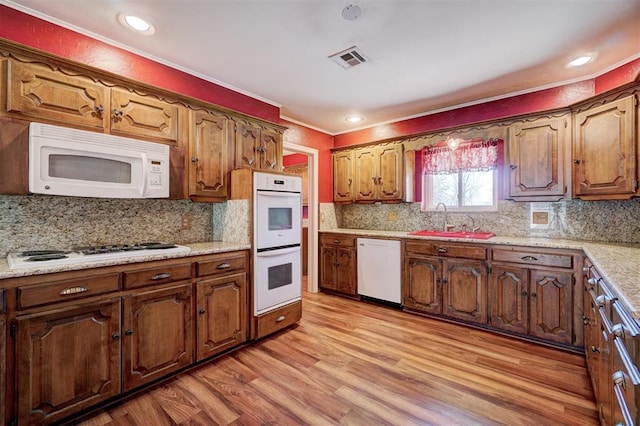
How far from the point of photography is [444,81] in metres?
2.90

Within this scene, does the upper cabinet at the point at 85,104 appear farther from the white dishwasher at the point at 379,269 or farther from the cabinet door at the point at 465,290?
the cabinet door at the point at 465,290

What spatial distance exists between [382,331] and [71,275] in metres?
2.55

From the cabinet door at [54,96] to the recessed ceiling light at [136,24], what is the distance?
0.47 meters

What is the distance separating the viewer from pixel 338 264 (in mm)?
4086

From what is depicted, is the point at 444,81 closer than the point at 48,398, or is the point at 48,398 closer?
the point at 48,398

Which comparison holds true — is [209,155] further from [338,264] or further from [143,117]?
[338,264]

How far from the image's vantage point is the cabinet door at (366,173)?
13.3 ft

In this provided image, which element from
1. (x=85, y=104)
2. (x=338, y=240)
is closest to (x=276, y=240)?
(x=338, y=240)

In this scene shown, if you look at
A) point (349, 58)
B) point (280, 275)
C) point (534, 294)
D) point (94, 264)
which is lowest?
point (534, 294)

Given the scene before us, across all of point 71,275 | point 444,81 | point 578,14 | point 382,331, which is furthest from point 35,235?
point 578,14

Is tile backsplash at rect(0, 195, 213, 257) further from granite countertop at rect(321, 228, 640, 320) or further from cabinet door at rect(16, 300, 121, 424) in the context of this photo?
granite countertop at rect(321, 228, 640, 320)

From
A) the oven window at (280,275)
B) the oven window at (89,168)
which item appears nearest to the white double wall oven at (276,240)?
the oven window at (280,275)

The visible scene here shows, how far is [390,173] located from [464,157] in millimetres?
910

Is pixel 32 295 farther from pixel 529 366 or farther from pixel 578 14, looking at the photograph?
pixel 578 14
